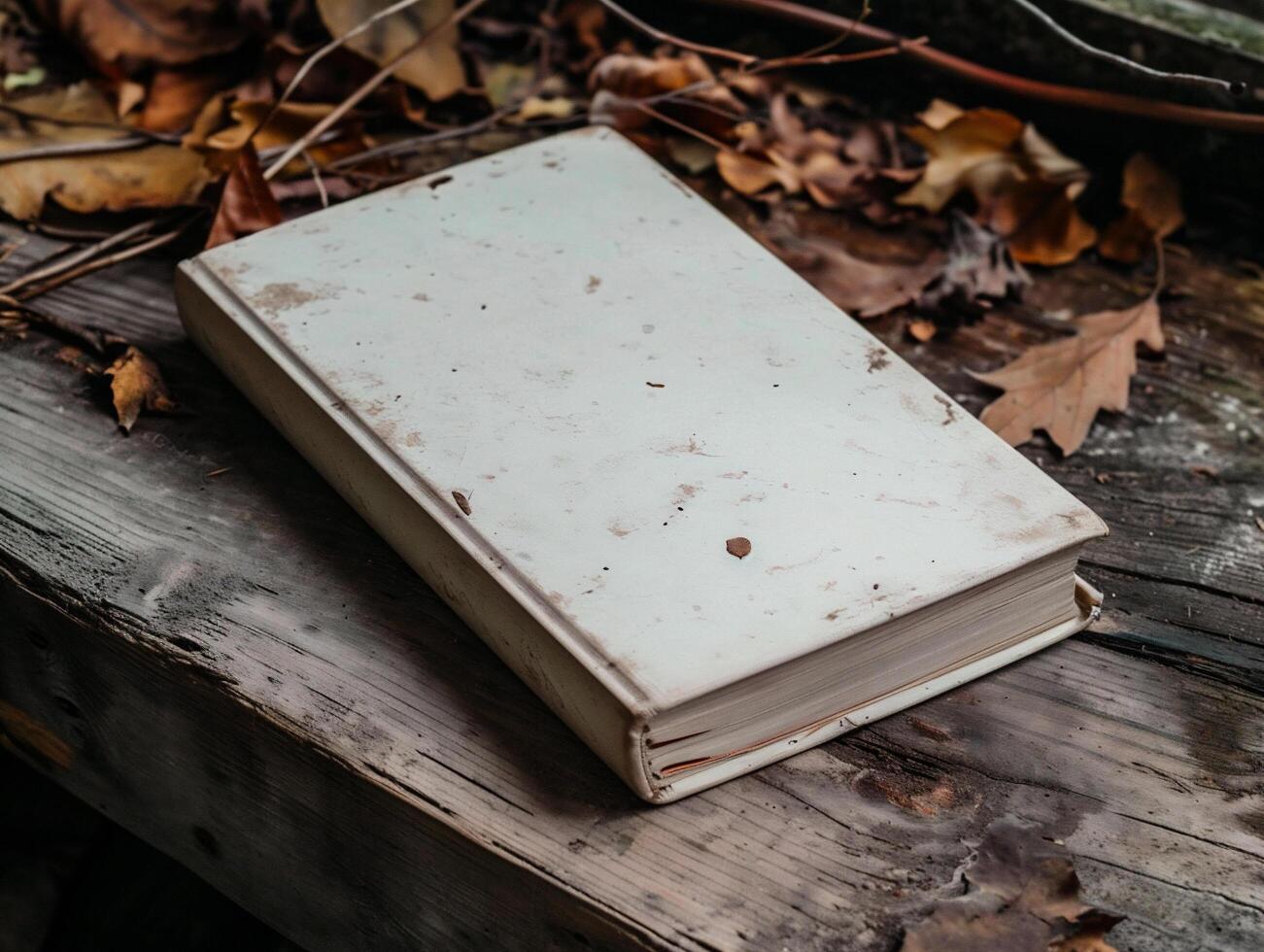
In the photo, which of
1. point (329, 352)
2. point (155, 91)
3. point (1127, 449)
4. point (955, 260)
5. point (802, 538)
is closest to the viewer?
point (802, 538)

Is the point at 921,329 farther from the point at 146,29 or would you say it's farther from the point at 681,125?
the point at 146,29

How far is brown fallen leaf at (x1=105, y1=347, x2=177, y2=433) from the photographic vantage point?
983 millimetres

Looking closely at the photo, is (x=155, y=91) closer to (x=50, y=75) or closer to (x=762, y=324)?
(x=50, y=75)

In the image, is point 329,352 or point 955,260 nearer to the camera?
point 329,352

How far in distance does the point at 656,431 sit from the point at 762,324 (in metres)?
0.15

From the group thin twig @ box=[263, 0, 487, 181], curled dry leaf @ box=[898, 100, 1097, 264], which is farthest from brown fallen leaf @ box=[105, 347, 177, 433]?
curled dry leaf @ box=[898, 100, 1097, 264]

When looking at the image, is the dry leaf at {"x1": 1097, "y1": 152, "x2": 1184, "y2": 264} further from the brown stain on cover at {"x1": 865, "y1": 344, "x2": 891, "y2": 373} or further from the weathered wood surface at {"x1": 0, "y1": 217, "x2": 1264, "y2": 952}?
the brown stain on cover at {"x1": 865, "y1": 344, "x2": 891, "y2": 373}

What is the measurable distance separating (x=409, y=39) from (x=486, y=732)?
82 cm

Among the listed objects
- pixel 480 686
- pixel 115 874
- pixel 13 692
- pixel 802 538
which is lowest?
pixel 115 874

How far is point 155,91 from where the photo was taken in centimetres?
131

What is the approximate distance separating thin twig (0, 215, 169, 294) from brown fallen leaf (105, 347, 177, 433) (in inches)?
5.6

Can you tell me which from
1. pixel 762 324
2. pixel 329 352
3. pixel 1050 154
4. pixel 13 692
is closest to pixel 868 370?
pixel 762 324

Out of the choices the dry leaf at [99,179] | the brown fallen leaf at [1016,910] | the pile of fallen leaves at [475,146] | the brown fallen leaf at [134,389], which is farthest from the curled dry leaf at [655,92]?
the brown fallen leaf at [1016,910]

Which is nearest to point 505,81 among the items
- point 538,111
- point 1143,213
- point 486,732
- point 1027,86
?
point 538,111
